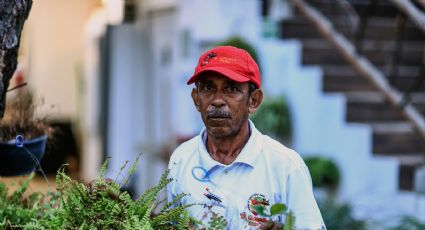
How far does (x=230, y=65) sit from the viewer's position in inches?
107

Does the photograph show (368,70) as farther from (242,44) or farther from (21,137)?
(21,137)

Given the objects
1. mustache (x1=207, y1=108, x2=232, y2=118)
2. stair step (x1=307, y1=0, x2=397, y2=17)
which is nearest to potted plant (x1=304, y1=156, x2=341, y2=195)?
stair step (x1=307, y1=0, x2=397, y2=17)

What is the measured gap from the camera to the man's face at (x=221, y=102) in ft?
8.94

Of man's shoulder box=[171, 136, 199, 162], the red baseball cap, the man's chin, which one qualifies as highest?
the red baseball cap

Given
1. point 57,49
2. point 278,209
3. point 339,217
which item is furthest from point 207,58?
point 57,49

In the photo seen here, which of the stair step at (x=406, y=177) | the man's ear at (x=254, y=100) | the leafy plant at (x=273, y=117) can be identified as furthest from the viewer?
the leafy plant at (x=273, y=117)

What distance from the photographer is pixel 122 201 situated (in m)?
2.62

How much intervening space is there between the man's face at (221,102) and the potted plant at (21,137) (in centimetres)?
90

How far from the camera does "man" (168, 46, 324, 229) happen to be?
2.66 meters

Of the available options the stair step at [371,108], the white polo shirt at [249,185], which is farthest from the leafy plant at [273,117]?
the white polo shirt at [249,185]

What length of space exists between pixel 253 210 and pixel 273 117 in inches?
159

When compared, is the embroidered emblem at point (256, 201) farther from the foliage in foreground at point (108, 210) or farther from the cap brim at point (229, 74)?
the cap brim at point (229, 74)

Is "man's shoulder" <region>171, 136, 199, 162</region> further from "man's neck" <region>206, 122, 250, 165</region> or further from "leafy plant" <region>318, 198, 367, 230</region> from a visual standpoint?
"leafy plant" <region>318, 198, 367, 230</region>

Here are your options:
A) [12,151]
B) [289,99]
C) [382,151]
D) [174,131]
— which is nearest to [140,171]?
[174,131]
